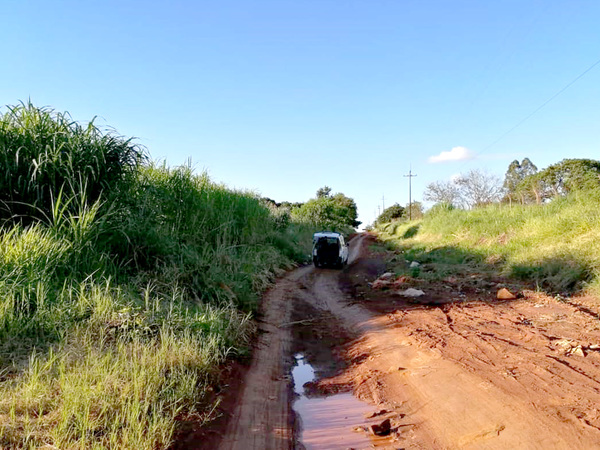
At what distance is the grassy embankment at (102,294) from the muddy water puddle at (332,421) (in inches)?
41.1

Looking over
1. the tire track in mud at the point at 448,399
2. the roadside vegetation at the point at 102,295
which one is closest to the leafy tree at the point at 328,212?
the roadside vegetation at the point at 102,295

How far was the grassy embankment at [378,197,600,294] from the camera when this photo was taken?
977cm

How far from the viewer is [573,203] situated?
14289 mm

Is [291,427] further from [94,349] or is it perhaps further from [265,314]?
[265,314]

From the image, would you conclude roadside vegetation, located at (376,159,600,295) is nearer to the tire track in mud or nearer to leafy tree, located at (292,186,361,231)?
the tire track in mud

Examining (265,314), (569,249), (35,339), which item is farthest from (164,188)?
(569,249)

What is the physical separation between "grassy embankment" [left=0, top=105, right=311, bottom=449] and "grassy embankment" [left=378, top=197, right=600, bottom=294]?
24.5 feet

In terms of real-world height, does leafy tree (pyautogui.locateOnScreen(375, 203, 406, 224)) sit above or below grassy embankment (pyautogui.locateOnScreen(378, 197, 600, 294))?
above

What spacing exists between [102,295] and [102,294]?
5 cm

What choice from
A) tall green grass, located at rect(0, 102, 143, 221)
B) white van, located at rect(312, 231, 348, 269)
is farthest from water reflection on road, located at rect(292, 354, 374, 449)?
white van, located at rect(312, 231, 348, 269)

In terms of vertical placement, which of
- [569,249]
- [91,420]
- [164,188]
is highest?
[164,188]

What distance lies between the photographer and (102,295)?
19.3 ft

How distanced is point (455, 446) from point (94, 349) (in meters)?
3.83

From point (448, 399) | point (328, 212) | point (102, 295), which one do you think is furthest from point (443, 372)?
point (328, 212)
